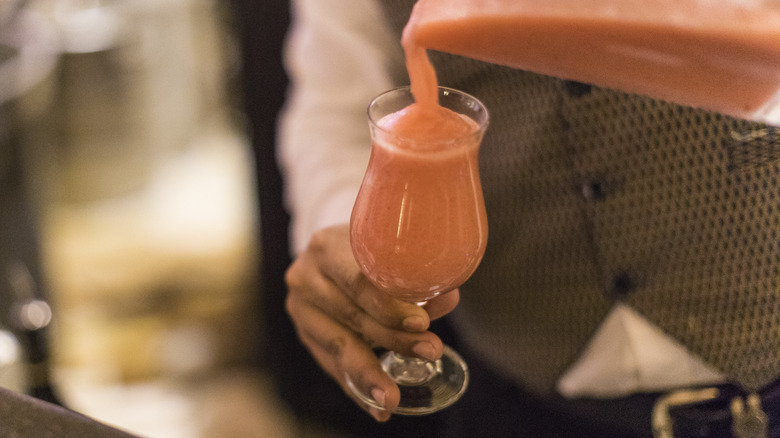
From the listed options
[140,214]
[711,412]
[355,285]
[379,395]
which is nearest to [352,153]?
[355,285]

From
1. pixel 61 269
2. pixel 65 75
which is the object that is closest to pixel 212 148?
pixel 65 75

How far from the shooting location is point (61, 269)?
2.40m

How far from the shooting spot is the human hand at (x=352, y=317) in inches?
29.6

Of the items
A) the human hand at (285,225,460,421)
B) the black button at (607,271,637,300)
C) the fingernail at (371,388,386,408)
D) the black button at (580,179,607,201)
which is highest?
the black button at (580,179,607,201)

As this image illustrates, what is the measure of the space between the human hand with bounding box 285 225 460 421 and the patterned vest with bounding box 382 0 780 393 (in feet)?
0.91

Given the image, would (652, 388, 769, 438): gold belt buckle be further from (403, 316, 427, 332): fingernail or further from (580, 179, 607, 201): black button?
(403, 316, 427, 332): fingernail

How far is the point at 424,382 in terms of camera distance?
0.89 metres

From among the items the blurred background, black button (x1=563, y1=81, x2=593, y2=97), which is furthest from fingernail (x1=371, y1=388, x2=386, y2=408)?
the blurred background

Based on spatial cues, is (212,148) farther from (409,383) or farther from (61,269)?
(409,383)

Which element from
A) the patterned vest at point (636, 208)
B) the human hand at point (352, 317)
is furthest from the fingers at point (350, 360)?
the patterned vest at point (636, 208)

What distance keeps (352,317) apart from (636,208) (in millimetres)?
454

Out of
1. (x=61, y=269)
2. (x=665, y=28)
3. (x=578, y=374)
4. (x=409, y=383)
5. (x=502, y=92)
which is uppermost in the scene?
(x=665, y=28)

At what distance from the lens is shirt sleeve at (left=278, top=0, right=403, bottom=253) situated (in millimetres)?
1131

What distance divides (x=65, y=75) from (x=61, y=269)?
79 centimetres
